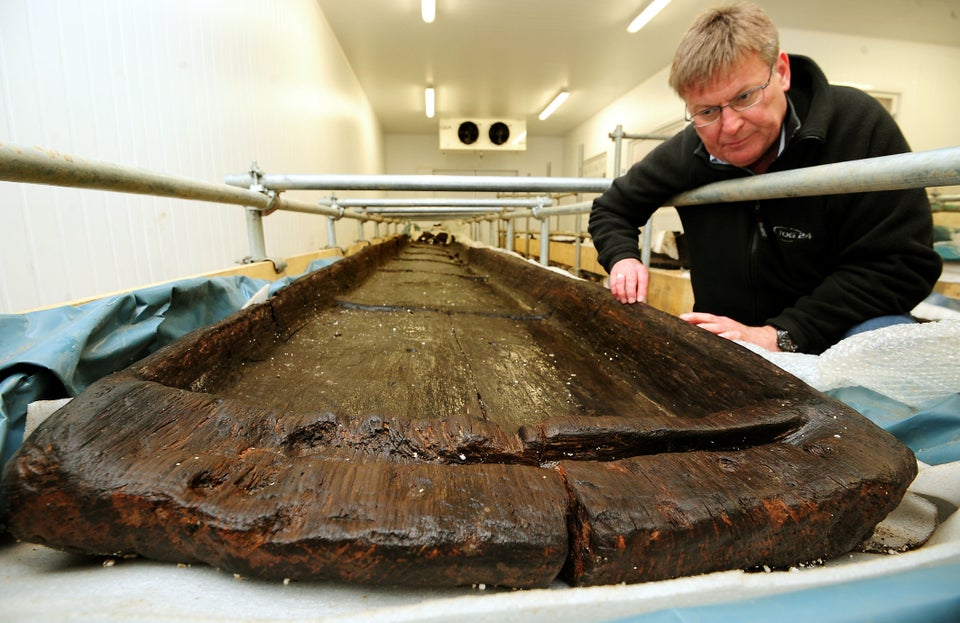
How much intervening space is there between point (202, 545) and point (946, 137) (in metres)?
8.91

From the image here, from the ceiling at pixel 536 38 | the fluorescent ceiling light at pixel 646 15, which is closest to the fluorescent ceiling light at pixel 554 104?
the ceiling at pixel 536 38

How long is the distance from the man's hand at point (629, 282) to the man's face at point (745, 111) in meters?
0.40

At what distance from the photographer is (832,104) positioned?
1103 mm

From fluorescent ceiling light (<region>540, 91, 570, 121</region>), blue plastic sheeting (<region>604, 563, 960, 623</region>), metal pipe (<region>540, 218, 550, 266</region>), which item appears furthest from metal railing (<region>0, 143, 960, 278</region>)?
fluorescent ceiling light (<region>540, 91, 570, 121</region>)

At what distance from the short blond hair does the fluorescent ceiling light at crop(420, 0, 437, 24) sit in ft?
15.0

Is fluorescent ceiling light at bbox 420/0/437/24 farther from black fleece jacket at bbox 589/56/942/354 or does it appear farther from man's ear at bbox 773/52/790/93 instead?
man's ear at bbox 773/52/790/93

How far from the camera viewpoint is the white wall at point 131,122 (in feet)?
4.54

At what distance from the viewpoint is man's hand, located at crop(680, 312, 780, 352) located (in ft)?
3.42

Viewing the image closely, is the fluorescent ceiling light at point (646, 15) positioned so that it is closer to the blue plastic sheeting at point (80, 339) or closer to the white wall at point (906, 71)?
the white wall at point (906, 71)

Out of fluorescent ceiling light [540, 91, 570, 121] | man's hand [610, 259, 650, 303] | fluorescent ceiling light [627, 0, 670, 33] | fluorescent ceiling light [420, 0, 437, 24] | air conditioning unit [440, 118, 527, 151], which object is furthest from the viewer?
air conditioning unit [440, 118, 527, 151]

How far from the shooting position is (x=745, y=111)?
3.48 ft

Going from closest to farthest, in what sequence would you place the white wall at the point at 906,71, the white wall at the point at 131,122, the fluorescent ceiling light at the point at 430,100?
the white wall at the point at 131,122 < the white wall at the point at 906,71 < the fluorescent ceiling light at the point at 430,100

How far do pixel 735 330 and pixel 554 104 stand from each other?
9119mm

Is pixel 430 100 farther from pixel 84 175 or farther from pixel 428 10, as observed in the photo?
pixel 84 175
